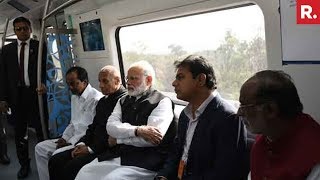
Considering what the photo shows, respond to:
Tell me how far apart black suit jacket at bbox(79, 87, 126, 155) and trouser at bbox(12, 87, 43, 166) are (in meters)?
1.20

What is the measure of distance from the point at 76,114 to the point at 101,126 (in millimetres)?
532

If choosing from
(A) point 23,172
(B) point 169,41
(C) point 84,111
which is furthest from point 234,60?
(A) point 23,172

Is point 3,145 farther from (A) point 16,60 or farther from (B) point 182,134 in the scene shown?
(B) point 182,134

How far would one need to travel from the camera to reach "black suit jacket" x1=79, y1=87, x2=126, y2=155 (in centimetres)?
324

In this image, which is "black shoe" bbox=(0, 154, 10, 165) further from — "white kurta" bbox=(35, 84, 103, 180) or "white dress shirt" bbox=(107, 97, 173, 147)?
"white dress shirt" bbox=(107, 97, 173, 147)

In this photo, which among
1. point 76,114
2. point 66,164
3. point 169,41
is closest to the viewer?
point 66,164

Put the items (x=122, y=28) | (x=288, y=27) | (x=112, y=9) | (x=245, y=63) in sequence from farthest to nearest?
(x=122, y=28) < (x=112, y=9) < (x=245, y=63) < (x=288, y=27)

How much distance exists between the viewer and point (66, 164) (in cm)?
321

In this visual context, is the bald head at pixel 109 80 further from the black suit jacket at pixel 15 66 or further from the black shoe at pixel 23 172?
the black shoe at pixel 23 172

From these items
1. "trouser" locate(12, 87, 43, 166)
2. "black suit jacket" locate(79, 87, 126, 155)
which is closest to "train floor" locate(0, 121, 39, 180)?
"trouser" locate(12, 87, 43, 166)

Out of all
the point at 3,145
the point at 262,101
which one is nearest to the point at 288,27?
the point at 262,101

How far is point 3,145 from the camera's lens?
4.95 metres

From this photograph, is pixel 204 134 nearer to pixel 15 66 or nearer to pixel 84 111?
pixel 84 111

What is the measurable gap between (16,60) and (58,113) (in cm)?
88
